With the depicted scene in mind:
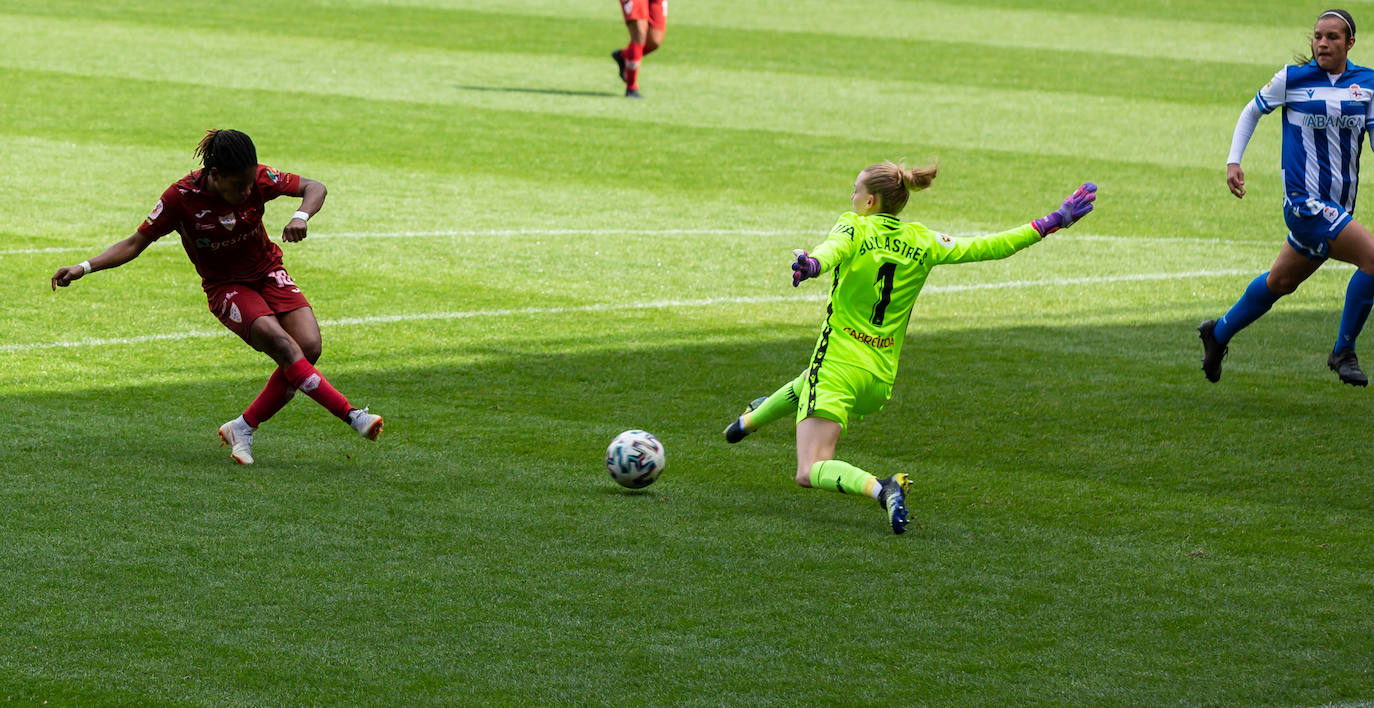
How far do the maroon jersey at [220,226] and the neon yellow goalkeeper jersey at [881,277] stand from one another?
254 cm

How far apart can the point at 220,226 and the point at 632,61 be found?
563 inches

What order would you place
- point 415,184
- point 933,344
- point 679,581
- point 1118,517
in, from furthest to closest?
1. point 415,184
2. point 933,344
3. point 1118,517
4. point 679,581

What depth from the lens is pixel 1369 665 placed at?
538cm

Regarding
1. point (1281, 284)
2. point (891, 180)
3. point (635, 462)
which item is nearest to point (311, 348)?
point (635, 462)

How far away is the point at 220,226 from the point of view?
7.52 metres

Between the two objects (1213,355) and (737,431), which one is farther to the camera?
(1213,355)

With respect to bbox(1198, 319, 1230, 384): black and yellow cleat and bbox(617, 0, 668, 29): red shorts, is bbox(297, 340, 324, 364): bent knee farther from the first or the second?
bbox(617, 0, 668, 29): red shorts

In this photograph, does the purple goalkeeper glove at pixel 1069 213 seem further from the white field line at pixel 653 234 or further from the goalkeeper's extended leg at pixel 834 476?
the white field line at pixel 653 234

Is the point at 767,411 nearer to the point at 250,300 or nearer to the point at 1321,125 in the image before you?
the point at 250,300

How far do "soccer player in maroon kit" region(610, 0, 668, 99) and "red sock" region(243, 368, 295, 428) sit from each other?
1397 centimetres

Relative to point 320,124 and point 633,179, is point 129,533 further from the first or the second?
point 320,124

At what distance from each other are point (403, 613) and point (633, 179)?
1091 centimetres

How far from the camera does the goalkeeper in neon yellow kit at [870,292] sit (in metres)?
6.95

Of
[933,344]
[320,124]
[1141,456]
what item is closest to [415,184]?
[320,124]
